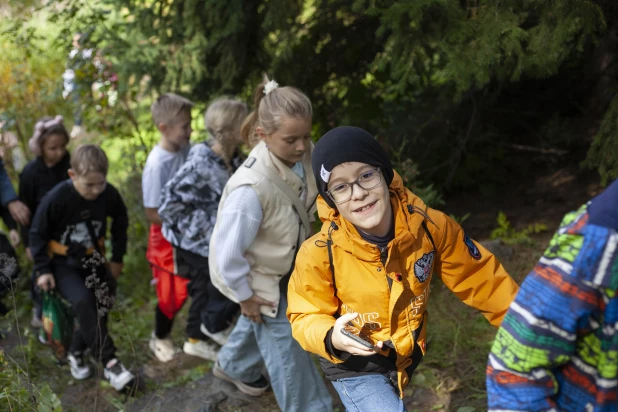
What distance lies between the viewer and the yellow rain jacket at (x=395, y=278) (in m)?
2.55

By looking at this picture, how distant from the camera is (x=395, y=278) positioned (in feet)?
8.34

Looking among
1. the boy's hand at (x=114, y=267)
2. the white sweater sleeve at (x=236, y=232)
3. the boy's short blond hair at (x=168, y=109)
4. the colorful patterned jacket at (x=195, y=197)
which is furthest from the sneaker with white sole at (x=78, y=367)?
the white sweater sleeve at (x=236, y=232)

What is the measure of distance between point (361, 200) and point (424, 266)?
37 centimetres

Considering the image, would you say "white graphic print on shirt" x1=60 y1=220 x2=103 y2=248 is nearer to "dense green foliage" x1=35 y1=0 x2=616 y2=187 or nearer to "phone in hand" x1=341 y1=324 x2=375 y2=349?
"dense green foliage" x1=35 y1=0 x2=616 y2=187

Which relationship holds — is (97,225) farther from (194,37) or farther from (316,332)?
(316,332)

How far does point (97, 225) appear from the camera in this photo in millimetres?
4719

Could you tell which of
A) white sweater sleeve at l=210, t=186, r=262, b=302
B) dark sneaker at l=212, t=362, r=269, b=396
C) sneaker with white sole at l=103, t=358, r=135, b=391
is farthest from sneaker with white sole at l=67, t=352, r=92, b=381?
white sweater sleeve at l=210, t=186, r=262, b=302

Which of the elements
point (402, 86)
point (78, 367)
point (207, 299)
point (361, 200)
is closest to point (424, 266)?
point (361, 200)

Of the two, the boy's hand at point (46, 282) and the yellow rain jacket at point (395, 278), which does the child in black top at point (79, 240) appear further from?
the yellow rain jacket at point (395, 278)

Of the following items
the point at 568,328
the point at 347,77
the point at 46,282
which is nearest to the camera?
the point at 568,328

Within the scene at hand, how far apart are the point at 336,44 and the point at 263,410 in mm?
3206

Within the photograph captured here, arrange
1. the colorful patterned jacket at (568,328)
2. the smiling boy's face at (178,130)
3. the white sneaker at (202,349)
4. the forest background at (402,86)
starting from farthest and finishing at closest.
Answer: the white sneaker at (202,349), the smiling boy's face at (178,130), the forest background at (402,86), the colorful patterned jacket at (568,328)

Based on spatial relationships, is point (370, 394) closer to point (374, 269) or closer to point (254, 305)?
point (374, 269)

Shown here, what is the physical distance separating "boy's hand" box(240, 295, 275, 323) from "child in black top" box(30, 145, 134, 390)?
1331 mm
